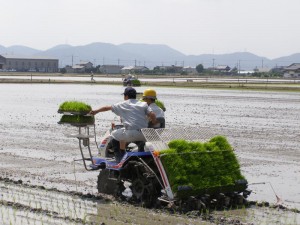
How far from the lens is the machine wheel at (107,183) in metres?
11.6

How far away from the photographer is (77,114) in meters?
12.0

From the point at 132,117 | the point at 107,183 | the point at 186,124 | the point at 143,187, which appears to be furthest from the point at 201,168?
the point at 186,124

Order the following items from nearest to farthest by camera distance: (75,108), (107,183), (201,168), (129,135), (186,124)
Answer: (201,168) < (129,135) < (107,183) < (75,108) < (186,124)

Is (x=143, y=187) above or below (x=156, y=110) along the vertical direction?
below

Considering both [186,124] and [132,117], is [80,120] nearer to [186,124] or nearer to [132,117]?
[132,117]

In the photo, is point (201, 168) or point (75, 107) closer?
point (201, 168)

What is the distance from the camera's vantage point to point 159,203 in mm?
10664

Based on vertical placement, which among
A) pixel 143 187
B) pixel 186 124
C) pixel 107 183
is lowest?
pixel 186 124

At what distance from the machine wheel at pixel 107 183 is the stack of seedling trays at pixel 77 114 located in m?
0.97

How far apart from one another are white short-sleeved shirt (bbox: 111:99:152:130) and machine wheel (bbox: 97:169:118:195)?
3.03ft

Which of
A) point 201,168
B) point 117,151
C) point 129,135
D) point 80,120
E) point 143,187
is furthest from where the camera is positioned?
point 80,120

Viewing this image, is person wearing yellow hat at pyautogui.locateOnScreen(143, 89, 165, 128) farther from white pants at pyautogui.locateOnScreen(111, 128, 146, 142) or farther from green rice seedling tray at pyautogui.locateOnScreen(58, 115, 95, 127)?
green rice seedling tray at pyautogui.locateOnScreen(58, 115, 95, 127)

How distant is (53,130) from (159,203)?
13758 millimetres

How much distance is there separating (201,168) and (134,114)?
151cm
